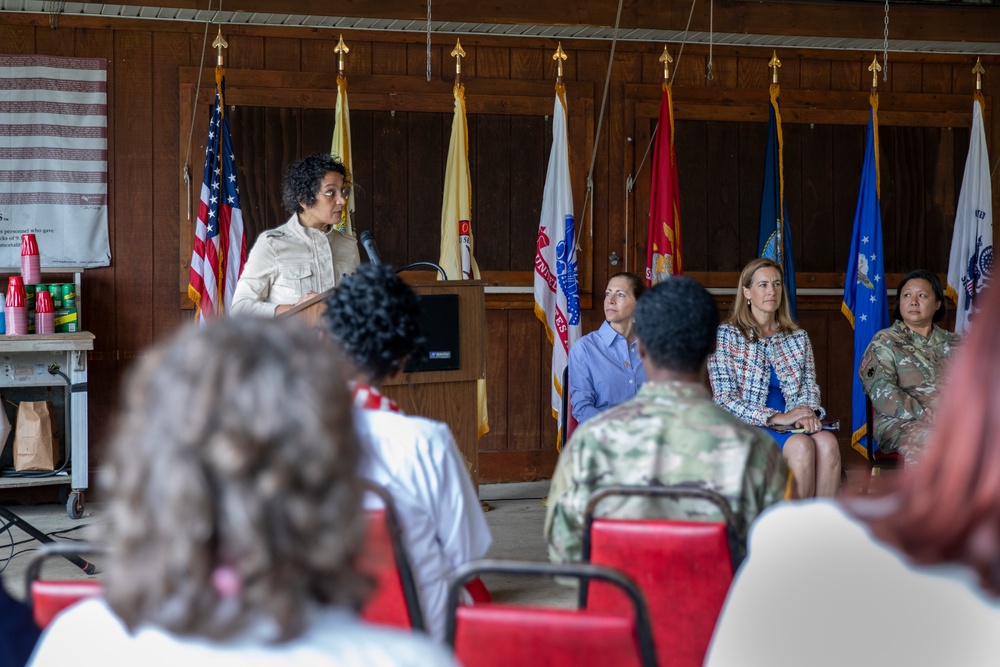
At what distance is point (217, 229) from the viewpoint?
195 inches

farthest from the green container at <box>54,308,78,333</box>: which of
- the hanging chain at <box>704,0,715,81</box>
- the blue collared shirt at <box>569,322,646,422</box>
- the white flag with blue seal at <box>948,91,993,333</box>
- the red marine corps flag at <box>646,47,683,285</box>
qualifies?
the white flag with blue seal at <box>948,91,993,333</box>

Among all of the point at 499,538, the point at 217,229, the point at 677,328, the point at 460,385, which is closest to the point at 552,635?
the point at 677,328

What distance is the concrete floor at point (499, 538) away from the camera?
358 cm

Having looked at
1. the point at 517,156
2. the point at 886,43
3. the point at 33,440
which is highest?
the point at 886,43

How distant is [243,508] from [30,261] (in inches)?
182

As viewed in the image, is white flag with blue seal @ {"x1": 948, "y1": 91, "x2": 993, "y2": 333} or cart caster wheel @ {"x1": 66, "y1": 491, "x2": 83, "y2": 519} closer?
cart caster wheel @ {"x1": 66, "y1": 491, "x2": 83, "y2": 519}

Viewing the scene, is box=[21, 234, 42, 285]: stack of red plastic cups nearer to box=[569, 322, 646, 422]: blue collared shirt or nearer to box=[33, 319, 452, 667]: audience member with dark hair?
box=[569, 322, 646, 422]: blue collared shirt

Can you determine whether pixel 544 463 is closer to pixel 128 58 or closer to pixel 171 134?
pixel 171 134

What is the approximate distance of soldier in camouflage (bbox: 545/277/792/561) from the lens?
1.86 metres

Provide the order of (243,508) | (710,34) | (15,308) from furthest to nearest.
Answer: (710,34), (15,308), (243,508)

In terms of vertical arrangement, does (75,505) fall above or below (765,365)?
below

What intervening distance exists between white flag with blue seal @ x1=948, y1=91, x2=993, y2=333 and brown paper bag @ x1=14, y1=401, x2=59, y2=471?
4.63 meters

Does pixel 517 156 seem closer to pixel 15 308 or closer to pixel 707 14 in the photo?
pixel 707 14

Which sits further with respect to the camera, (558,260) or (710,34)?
(710,34)
